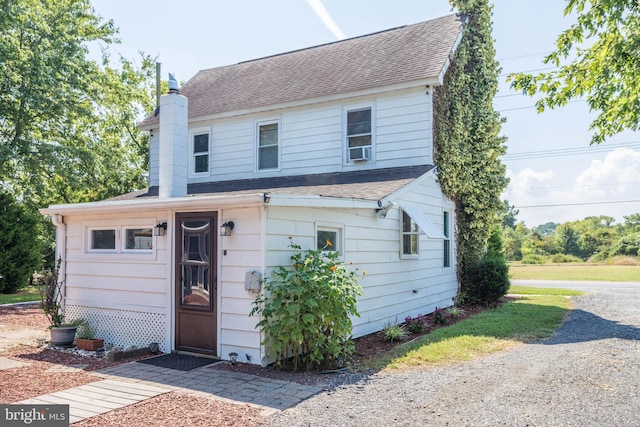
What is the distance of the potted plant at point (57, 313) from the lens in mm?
8094

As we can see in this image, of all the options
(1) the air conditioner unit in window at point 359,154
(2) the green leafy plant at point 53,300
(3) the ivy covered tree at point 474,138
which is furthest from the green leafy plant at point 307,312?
(3) the ivy covered tree at point 474,138

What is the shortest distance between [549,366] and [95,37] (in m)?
22.6

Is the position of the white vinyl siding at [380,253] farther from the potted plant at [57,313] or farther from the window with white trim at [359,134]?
the potted plant at [57,313]

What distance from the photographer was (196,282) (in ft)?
24.4

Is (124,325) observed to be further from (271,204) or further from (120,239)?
(271,204)

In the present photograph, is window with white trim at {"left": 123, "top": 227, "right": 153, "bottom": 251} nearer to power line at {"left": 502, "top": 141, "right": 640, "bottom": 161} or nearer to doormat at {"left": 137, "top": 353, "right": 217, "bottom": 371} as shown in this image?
doormat at {"left": 137, "top": 353, "right": 217, "bottom": 371}

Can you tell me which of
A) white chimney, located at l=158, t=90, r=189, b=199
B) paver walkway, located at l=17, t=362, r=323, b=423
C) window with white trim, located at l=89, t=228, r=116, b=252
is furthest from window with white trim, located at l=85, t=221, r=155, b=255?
paver walkway, located at l=17, t=362, r=323, b=423

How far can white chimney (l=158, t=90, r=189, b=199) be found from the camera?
8.82 m

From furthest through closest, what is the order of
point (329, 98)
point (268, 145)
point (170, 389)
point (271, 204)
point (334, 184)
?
point (268, 145), point (329, 98), point (334, 184), point (271, 204), point (170, 389)

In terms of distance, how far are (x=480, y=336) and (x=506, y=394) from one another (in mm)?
3398

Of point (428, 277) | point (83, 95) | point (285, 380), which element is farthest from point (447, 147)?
point (83, 95)

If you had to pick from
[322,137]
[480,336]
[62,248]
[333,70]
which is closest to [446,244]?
[322,137]

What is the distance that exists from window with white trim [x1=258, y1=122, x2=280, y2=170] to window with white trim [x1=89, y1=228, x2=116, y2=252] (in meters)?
5.49

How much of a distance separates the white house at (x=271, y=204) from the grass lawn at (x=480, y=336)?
1.28 m
